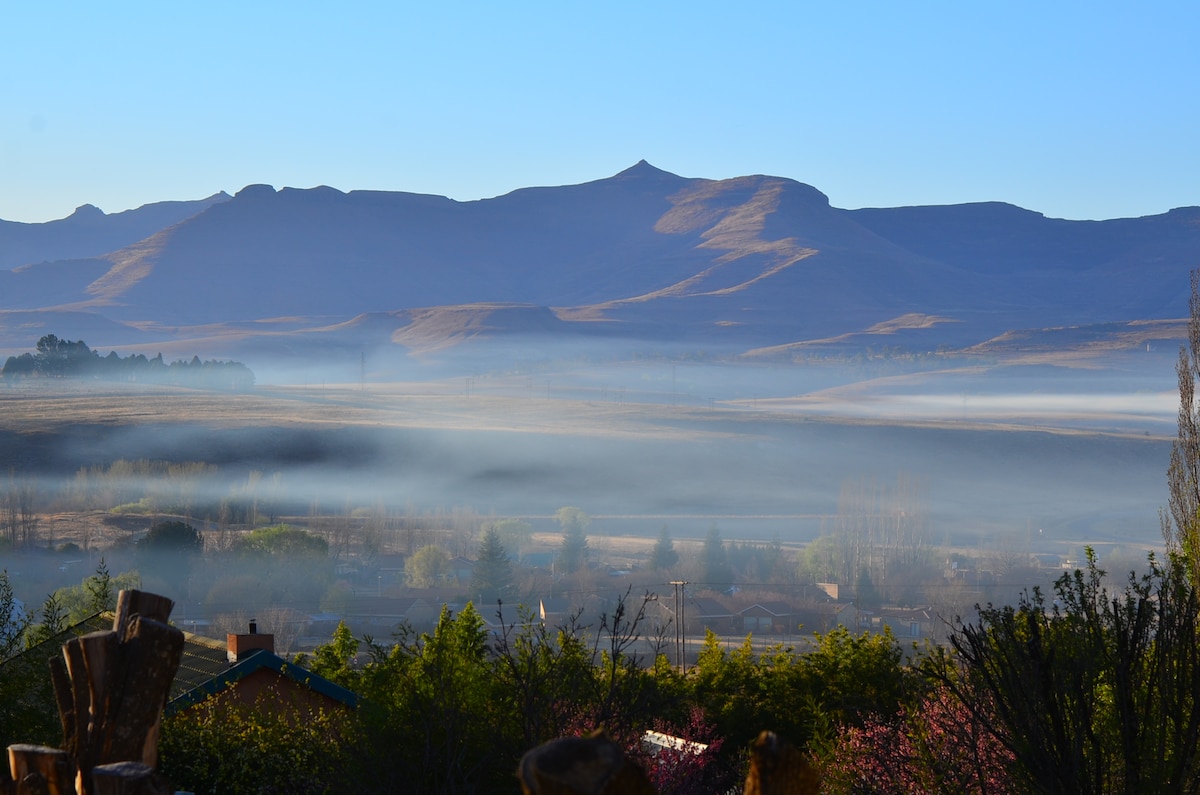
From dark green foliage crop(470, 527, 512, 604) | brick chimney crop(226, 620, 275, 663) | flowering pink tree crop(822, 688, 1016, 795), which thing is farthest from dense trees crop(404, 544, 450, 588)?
flowering pink tree crop(822, 688, 1016, 795)

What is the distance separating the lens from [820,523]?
461ft

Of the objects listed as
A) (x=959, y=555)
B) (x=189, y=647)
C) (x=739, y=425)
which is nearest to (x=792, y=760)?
(x=189, y=647)

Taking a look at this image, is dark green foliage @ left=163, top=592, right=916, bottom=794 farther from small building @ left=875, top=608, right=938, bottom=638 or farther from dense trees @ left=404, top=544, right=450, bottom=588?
dense trees @ left=404, top=544, right=450, bottom=588

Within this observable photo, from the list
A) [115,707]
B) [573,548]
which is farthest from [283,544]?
[115,707]

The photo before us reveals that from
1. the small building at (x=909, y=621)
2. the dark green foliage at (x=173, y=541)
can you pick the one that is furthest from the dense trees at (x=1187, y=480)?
the dark green foliage at (x=173, y=541)

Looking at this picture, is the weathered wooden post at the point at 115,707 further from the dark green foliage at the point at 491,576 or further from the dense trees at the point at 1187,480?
the dark green foliage at the point at 491,576

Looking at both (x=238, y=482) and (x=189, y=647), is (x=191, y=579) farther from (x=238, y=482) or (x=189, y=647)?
(x=189, y=647)

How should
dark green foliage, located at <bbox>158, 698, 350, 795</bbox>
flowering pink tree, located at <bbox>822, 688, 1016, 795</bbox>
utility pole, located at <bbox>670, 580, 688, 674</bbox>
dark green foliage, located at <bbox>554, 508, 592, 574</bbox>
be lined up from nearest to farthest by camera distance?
flowering pink tree, located at <bbox>822, 688, 1016, 795</bbox> < dark green foliage, located at <bbox>158, 698, 350, 795</bbox> < utility pole, located at <bbox>670, 580, 688, 674</bbox> < dark green foliage, located at <bbox>554, 508, 592, 574</bbox>

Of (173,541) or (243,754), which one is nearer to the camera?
(243,754)

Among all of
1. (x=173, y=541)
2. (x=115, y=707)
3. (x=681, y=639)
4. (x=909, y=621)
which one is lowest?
(x=909, y=621)

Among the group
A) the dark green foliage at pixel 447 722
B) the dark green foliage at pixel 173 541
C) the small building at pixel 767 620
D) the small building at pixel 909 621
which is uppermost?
the dark green foliage at pixel 447 722

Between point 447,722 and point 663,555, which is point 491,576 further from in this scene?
point 447,722

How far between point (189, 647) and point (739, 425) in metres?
162

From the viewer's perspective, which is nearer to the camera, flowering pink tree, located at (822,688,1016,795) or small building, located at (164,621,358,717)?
flowering pink tree, located at (822,688,1016,795)
